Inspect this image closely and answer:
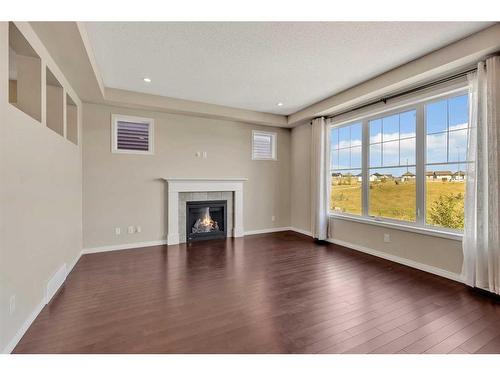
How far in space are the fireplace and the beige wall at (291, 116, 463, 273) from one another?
199cm

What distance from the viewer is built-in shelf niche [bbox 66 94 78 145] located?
3600 mm

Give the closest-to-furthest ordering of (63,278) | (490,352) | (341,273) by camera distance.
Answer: (490,352) → (63,278) → (341,273)

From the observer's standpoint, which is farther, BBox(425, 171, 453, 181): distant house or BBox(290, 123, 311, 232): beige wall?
BBox(290, 123, 311, 232): beige wall

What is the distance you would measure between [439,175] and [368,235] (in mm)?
1495

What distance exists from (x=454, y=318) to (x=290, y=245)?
9.16ft

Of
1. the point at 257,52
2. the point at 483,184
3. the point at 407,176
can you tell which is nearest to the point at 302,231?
the point at 407,176

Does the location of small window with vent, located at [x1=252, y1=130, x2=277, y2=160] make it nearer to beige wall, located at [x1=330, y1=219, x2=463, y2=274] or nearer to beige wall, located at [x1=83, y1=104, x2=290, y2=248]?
beige wall, located at [x1=83, y1=104, x2=290, y2=248]

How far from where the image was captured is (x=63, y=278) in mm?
2904

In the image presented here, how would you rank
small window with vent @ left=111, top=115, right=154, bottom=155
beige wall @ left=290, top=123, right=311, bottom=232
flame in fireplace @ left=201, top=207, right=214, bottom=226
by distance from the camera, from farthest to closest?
beige wall @ left=290, top=123, right=311, bottom=232 < flame in fireplace @ left=201, top=207, right=214, bottom=226 < small window with vent @ left=111, top=115, right=154, bottom=155

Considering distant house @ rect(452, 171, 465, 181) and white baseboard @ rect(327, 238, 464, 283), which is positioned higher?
distant house @ rect(452, 171, 465, 181)

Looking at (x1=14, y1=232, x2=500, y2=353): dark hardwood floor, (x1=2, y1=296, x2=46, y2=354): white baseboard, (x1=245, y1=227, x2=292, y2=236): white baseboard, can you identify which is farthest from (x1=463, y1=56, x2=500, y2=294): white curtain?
(x1=2, y1=296, x2=46, y2=354): white baseboard

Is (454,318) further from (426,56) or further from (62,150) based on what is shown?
(62,150)

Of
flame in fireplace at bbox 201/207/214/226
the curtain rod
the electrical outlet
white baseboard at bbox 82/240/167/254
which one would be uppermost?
the curtain rod

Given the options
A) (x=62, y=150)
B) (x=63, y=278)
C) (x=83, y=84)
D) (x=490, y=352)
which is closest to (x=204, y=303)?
(x=63, y=278)
